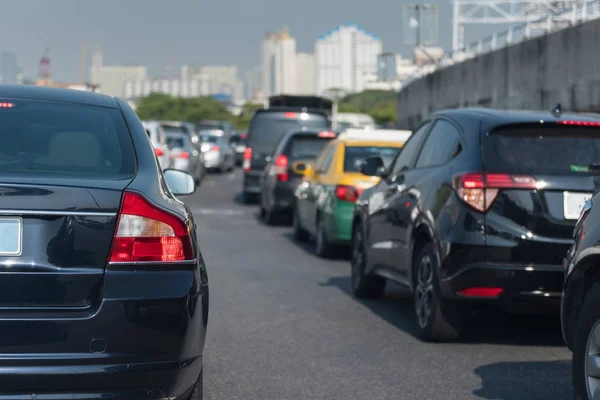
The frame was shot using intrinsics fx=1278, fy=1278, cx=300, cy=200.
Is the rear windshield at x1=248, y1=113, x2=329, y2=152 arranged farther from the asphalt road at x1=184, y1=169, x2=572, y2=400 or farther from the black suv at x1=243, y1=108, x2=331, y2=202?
the asphalt road at x1=184, y1=169, x2=572, y2=400

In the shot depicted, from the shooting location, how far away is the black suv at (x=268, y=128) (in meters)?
24.7

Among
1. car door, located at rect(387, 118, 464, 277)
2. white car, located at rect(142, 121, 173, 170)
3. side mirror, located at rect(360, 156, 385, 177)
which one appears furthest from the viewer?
white car, located at rect(142, 121, 173, 170)

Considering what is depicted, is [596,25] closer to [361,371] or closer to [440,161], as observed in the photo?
[440,161]

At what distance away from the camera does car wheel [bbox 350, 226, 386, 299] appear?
1095 centimetres

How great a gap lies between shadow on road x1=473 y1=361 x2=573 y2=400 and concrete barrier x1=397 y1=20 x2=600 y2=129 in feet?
49.8

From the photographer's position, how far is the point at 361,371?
7645 millimetres

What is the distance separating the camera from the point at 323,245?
48.4ft

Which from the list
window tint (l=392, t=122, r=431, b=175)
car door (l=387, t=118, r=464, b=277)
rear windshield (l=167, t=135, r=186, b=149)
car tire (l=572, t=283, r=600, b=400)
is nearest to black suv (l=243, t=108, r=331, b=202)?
rear windshield (l=167, t=135, r=186, b=149)

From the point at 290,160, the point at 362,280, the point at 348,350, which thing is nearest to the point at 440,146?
the point at 348,350

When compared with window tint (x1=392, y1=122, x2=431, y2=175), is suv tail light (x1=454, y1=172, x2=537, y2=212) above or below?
below

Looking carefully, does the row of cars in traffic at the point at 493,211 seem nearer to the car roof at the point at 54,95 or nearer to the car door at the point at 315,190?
the car roof at the point at 54,95

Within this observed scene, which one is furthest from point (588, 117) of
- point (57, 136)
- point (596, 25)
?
point (596, 25)

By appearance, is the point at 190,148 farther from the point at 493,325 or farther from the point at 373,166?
the point at 493,325

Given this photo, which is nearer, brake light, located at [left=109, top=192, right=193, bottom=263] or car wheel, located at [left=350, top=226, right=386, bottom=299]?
brake light, located at [left=109, top=192, right=193, bottom=263]
